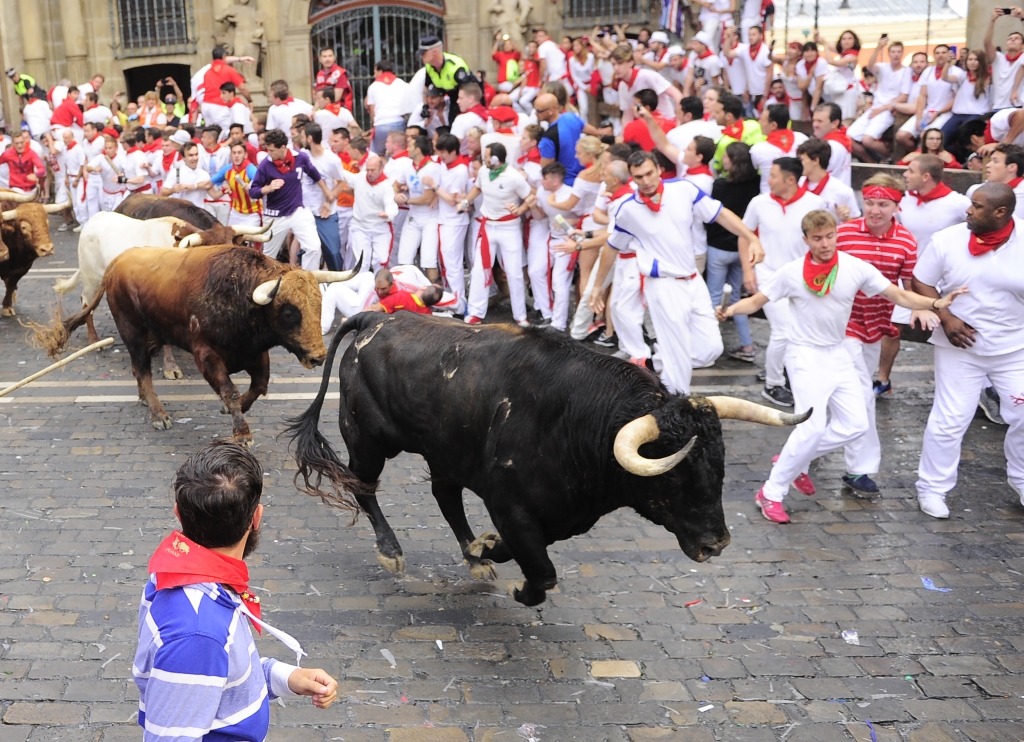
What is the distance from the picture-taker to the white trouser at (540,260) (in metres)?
11.7

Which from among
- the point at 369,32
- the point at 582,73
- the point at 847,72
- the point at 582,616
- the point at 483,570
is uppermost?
the point at 369,32

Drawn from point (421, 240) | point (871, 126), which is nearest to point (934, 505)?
point (421, 240)

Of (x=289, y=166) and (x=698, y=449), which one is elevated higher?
(x=289, y=166)

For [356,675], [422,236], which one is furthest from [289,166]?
[356,675]

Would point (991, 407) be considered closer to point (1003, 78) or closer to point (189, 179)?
point (1003, 78)

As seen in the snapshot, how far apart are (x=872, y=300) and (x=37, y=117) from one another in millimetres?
19515

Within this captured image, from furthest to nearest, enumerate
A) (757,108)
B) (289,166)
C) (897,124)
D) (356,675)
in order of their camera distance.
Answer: (757,108) → (897,124) → (289,166) → (356,675)

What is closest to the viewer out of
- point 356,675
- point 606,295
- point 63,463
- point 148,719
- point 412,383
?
point 148,719

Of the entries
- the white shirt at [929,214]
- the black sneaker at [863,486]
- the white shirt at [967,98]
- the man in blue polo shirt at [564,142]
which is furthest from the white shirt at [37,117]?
the black sneaker at [863,486]

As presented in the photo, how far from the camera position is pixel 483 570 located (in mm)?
5848

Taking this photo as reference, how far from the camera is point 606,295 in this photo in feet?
35.7

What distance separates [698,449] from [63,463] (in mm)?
5150

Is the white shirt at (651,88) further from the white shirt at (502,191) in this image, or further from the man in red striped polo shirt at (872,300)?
the man in red striped polo shirt at (872,300)

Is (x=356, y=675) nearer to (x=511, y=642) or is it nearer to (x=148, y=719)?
(x=511, y=642)
